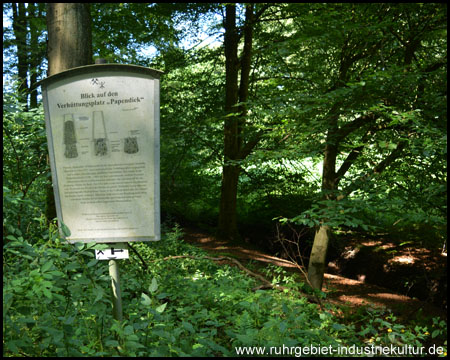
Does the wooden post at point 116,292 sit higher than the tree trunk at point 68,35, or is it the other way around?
the tree trunk at point 68,35

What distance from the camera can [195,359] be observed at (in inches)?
79.7

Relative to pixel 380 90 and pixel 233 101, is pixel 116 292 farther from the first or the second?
pixel 233 101

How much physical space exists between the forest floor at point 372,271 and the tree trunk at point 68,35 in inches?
157

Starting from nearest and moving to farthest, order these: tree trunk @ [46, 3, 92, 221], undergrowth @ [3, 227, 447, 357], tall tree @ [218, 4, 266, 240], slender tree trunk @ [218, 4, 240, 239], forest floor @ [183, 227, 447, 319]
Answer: undergrowth @ [3, 227, 447, 357] → tree trunk @ [46, 3, 92, 221] → forest floor @ [183, 227, 447, 319] → tall tree @ [218, 4, 266, 240] → slender tree trunk @ [218, 4, 240, 239]

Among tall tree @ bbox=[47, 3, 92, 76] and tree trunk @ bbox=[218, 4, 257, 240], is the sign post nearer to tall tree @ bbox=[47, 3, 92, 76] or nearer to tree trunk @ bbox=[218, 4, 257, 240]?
tall tree @ bbox=[47, 3, 92, 76]

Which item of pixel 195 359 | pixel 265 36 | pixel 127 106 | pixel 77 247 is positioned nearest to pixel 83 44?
pixel 127 106

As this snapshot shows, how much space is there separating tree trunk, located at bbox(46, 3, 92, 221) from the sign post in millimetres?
1322

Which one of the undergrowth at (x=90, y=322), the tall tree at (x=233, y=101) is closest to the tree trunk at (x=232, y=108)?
the tall tree at (x=233, y=101)

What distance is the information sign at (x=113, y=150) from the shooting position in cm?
251

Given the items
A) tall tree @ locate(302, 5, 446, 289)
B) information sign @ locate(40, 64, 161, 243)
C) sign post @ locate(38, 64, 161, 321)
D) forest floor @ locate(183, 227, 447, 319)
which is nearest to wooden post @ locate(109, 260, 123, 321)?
sign post @ locate(38, 64, 161, 321)

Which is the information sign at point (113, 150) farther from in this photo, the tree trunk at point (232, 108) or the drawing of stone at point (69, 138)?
the tree trunk at point (232, 108)

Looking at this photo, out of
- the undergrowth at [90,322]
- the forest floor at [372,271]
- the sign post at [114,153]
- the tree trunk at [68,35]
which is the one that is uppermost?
the tree trunk at [68,35]

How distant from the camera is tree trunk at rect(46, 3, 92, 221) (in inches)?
142

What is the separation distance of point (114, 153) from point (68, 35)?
1.90 meters
